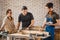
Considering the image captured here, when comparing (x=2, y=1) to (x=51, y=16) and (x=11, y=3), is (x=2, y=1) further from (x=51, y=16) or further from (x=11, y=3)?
Answer: (x=51, y=16)

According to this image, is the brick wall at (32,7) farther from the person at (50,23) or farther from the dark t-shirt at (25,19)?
the person at (50,23)

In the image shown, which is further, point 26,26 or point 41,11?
point 41,11

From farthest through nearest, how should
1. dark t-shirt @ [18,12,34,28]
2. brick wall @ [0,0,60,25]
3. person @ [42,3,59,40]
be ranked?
brick wall @ [0,0,60,25] < dark t-shirt @ [18,12,34,28] < person @ [42,3,59,40]

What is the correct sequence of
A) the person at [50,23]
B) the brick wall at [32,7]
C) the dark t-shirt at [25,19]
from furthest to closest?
the brick wall at [32,7]
the dark t-shirt at [25,19]
the person at [50,23]

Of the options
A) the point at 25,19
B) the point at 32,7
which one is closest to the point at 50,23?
the point at 25,19

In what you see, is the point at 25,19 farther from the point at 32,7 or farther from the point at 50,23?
the point at 32,7

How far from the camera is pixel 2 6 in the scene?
6.09m

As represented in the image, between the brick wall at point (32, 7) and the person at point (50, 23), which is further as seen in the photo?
the brick wall at point (32, 7)

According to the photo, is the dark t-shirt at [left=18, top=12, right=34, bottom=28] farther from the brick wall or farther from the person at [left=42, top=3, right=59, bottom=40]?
the brick wall

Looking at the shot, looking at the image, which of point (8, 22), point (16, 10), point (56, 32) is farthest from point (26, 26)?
point (16, 10)

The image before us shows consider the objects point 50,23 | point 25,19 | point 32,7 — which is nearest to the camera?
point 50,23

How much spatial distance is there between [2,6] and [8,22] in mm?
1662

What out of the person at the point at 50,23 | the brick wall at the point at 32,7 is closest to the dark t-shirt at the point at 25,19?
the person at the point at 50,23

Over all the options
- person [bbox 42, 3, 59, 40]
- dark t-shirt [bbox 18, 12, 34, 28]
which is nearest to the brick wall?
dark t-shirt [bbox 18, 12, 34, 28]
